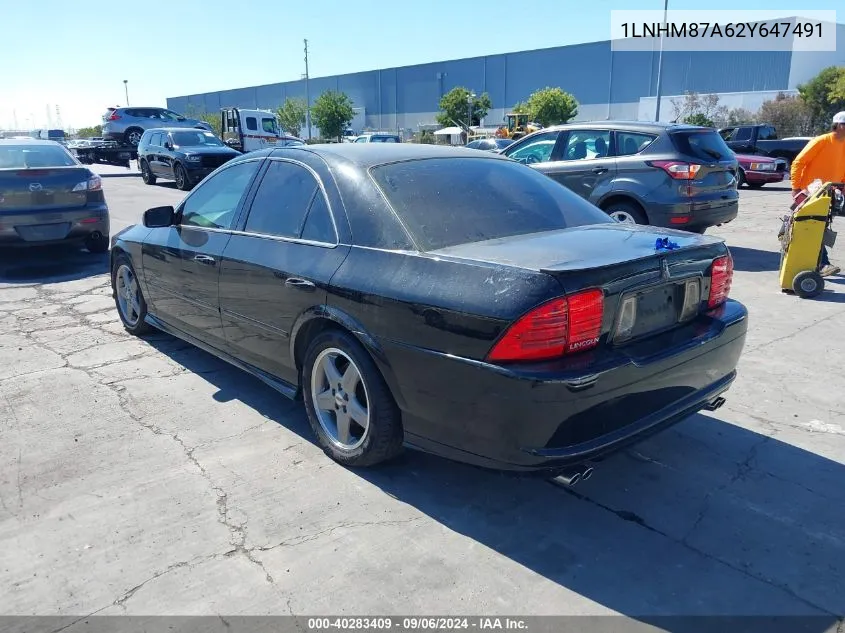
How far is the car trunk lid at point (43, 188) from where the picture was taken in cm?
791

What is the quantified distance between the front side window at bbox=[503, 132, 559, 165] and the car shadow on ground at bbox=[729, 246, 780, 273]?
9.59 feet

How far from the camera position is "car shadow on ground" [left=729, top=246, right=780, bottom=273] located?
27.1 feet

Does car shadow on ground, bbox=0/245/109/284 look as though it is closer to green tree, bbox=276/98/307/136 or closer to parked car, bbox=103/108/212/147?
parked car, bbox=103/108/212/147

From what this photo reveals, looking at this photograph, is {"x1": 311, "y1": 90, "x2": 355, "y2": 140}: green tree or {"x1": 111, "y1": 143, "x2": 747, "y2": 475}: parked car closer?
{"x1": 111, "y1": 143, "x2": 747, "y2": 475}: parked car

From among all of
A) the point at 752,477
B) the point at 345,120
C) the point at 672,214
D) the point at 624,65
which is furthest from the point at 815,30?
the point at 752,477

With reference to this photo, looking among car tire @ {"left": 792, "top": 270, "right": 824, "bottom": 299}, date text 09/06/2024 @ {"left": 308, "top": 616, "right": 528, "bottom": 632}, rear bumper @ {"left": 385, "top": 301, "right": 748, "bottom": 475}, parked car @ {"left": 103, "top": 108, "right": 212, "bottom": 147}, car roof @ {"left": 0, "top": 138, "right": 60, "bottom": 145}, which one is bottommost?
date text 09/06/2024 @ {"left": 308, "top": 616, "right": 528, "bottom": 632}

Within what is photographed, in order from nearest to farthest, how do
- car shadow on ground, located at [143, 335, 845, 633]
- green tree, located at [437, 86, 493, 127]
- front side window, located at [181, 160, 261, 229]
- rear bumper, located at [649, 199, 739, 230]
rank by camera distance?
car shadow on ground, located at [143, 335, 845, 633] < front side window, located at [181, 160, 261, 229] < rear bumper, located at [649, 199, 739, 230] < green tree, located at [437, 86, 493, 127]

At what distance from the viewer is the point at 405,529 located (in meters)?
2.88

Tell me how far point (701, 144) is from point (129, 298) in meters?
6.92

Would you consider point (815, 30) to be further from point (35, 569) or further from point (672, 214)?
point (35, 569)

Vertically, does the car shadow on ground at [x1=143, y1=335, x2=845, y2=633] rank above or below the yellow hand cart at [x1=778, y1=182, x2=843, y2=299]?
below

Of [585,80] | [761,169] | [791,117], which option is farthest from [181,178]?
[585,80]

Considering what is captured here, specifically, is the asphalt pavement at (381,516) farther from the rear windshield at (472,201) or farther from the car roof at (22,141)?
the car roof at (22,141)

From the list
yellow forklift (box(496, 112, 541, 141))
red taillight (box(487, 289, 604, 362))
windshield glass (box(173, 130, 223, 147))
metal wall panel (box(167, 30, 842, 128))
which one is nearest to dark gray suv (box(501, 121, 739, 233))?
red taillight (box(487, 289, 604, 362))
